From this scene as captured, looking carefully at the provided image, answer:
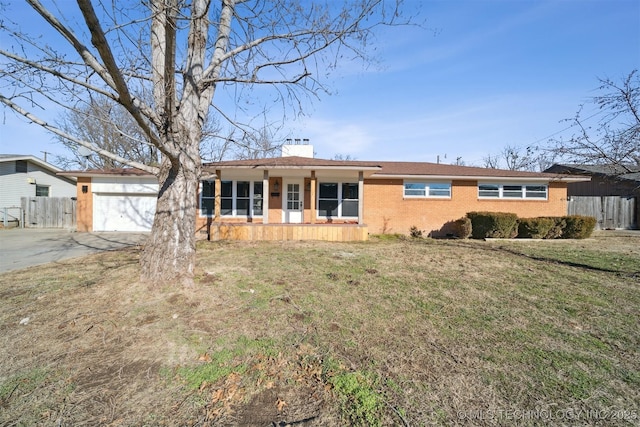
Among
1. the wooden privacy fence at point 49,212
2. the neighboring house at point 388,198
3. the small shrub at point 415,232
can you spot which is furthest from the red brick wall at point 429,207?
the wooden privacy fence at point 49,212

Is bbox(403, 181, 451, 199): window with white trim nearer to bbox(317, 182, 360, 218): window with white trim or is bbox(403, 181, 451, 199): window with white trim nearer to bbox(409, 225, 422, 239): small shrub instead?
bbox(409, 225, 422, 239): small shrub

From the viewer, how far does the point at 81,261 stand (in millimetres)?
7371

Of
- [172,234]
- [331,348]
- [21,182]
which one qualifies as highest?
[21,182]

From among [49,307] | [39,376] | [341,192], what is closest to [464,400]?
[39,376]

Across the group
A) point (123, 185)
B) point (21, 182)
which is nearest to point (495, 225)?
point (123, 185)

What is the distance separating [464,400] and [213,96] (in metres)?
6.06

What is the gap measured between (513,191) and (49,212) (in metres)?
26.0

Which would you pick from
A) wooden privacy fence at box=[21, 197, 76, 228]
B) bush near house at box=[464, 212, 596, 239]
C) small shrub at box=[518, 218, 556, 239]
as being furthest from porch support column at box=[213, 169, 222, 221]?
small shrub at box=[518, 218, 556, 239]

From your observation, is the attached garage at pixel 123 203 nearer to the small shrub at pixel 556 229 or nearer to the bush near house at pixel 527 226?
the bush near house at pixel 527 226

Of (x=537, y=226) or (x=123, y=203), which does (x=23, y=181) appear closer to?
(x=123, y=203)

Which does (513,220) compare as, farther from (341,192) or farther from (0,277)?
(0,277)

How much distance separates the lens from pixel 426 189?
13.2m

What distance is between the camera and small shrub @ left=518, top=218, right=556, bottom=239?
11.7 m

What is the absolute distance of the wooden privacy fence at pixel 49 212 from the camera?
651 inches
